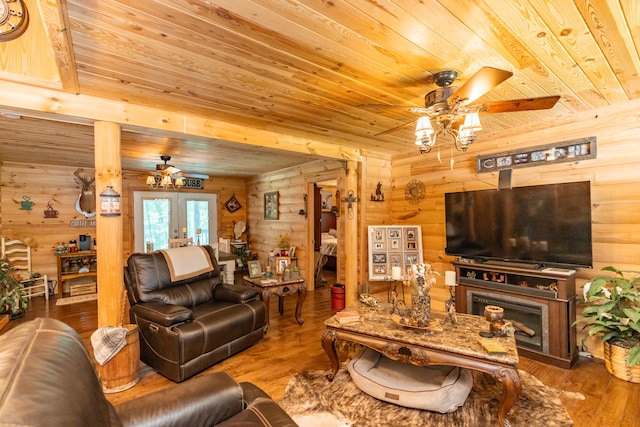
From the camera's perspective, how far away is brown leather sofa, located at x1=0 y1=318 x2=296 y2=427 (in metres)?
0.71

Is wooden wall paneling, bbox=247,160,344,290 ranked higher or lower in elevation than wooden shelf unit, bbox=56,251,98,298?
higher

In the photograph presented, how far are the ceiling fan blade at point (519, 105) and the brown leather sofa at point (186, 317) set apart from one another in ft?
9.09

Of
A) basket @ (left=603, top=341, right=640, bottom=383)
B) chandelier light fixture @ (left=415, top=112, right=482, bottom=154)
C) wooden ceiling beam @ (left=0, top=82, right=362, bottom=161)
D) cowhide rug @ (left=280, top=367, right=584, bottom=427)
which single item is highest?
wooden ceiling beam @ (left=0, top=82, right=362, bottom=161)

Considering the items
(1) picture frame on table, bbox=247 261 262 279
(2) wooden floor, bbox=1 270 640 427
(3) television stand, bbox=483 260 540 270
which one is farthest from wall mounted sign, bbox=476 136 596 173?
(1) picture frame on table, bbox=247 261 262 279

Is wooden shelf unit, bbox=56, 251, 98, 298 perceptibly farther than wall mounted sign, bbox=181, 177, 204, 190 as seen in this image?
No

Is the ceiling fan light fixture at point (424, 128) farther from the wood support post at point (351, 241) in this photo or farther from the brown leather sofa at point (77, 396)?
the wood support post at point (351, 241)

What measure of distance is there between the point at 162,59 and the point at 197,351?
2.29 m

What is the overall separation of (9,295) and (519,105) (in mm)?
6022

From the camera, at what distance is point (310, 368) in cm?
276

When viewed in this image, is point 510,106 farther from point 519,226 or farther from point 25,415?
point 25,415

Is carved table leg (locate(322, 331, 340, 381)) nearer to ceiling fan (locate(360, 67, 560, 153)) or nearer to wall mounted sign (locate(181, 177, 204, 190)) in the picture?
ceiling fan (locate(360, 67, 560, 153))

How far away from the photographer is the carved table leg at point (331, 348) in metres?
2.44

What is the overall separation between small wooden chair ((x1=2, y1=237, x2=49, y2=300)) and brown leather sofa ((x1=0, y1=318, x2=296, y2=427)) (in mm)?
5301

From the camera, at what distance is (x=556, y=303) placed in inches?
110
